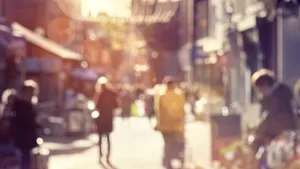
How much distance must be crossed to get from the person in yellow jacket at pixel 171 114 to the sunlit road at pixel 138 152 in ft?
1.22

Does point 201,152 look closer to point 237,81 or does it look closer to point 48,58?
point 237,81

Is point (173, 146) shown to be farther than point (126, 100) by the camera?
No

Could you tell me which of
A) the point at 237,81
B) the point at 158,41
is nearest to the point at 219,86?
the point at 237,81

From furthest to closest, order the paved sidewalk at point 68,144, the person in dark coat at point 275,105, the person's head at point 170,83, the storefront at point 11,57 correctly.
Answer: the paved sidewalk at point 68,144
the storefront at point 11,57
the person's head at point 170,83
the person in dark coat at point 275,105

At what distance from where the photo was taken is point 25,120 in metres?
4.11

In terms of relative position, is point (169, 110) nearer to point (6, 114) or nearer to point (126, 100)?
point (6, 114)

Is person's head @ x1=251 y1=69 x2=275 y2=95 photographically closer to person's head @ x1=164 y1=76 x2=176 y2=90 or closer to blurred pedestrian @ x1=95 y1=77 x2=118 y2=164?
person's head @ x1=164 y1=76 x2=176 y2=90

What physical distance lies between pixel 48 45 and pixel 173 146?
5.77 feet

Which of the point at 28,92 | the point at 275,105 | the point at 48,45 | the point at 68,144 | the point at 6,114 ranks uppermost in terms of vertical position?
the point at 48,45

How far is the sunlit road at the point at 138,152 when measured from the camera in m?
5.42

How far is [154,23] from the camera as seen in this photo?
17.3ft

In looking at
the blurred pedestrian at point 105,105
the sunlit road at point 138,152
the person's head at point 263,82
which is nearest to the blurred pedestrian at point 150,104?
the sunlit road at point 138,152

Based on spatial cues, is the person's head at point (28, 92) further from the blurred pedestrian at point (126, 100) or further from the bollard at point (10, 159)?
the blurred pedestrian at point (126, 100)

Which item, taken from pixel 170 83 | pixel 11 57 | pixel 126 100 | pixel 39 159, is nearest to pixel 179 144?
pixel 170 83
